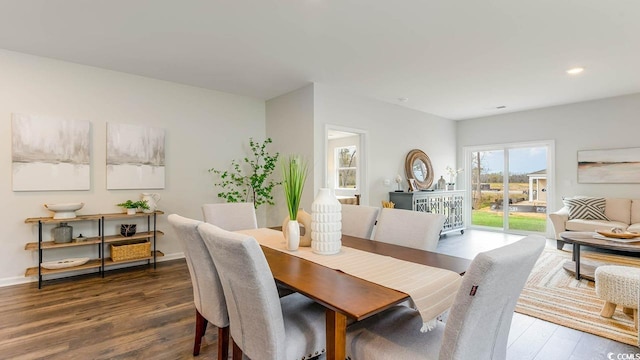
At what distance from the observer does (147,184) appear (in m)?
4.07

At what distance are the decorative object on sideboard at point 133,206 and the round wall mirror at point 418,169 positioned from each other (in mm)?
4309

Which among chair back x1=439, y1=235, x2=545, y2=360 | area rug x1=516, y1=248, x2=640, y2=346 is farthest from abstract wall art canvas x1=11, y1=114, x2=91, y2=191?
area rug x1=516, y1=248, x2=640, y2=346

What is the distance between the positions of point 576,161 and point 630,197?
923 millimetres

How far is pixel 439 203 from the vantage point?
5828mm

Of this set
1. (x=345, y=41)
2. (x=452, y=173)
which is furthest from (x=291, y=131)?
(x=452, y=173)

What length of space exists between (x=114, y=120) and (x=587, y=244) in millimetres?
5754

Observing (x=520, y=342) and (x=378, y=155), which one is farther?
(x=378, y=155)

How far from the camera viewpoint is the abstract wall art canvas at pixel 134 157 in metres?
3.82

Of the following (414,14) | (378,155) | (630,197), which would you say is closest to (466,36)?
(414,14)

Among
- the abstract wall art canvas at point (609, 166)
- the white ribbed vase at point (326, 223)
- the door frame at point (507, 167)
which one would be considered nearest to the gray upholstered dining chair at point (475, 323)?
the white ribbed vase at point (326, 223)

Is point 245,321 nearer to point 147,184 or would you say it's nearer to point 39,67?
point 147,184

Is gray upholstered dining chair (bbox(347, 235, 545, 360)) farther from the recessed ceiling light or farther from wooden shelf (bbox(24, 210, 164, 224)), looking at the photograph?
the recessed ceiling light

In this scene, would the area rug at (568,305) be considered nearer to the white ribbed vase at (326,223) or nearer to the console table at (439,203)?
the console table at (439,203)

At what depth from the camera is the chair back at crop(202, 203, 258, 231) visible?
276cm
